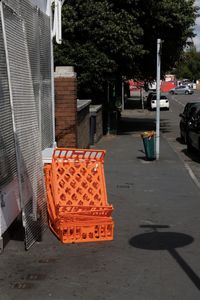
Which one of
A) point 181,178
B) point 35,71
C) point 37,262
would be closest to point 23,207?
point 37,262

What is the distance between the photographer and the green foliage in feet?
72.1

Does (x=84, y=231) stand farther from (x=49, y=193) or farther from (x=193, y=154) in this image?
(x=193, y=154)

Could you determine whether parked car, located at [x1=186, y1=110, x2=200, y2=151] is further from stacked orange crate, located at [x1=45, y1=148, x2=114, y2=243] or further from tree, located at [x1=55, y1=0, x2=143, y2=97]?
stacked orange crate, located at [x1=45, y1=148, x2=114, y2=243]

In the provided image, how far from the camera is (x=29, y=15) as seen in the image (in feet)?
27.2

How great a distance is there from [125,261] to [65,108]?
717cm

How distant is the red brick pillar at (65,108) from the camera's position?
42.2ft

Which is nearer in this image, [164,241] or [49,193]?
[164,241]

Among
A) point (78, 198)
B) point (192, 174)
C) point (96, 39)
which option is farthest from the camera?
point (96, 39)

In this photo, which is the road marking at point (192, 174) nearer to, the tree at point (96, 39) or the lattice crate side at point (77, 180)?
the lattice crate side at point (77, 180)

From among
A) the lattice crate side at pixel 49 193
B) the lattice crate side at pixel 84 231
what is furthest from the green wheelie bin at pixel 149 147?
the lattice crate side at pixel 84 231

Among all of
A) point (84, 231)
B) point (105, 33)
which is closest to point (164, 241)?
point (84, 231)

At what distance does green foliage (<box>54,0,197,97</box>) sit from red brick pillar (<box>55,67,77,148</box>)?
9.27m

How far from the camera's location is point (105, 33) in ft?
71.5

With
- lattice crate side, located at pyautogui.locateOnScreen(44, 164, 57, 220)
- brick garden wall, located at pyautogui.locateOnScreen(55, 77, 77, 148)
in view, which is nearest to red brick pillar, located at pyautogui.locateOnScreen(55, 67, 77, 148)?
brick garden wall, located at pyautogui.locateOnScreen(55, 77, 77, 148)
